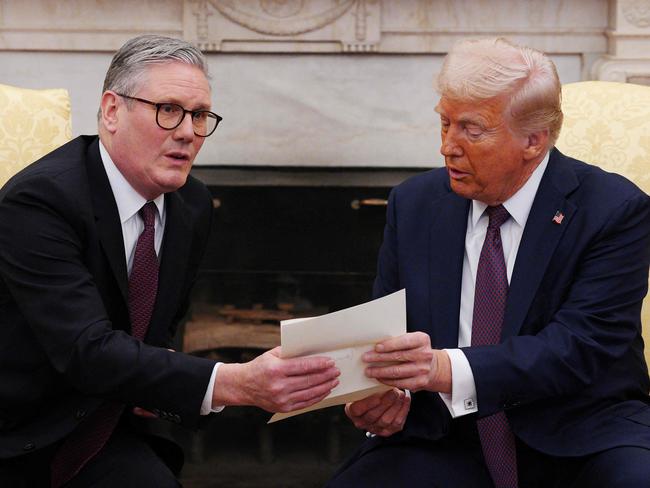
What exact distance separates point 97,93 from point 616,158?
2034mm

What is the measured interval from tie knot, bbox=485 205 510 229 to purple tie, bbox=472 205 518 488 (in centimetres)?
6

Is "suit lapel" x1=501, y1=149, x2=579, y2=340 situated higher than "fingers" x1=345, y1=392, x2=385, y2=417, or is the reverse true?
"suit lapel" x1=501, y1=149, x2=579, y2=340

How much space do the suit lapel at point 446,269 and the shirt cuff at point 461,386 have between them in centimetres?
11

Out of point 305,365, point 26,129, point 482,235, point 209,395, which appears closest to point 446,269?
point 482,235

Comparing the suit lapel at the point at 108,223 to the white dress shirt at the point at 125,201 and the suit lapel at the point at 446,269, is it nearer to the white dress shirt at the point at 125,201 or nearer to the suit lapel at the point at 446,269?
the white dress shirt at the point at 125,201

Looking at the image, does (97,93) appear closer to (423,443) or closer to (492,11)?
(492,11)


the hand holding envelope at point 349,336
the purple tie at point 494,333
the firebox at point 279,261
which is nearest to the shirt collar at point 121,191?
the hand holding envelope at point 349,336

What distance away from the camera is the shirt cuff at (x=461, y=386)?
2.15m

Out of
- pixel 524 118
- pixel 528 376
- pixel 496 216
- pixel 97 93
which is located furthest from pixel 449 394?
pixel 97 93

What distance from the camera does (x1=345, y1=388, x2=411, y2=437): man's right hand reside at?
2.24 meters

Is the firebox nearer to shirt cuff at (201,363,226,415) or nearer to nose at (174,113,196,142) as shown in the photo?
nose at (174,113,196,142)

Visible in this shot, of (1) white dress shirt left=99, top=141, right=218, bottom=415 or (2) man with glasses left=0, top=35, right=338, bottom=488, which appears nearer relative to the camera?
(2) man with glasses left=0, top=35, right=338, bottom=488

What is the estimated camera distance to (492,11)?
3.90 meters

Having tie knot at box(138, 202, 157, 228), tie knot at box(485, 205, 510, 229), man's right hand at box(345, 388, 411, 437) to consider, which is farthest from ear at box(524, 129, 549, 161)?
tie knot at box(138, 202, 157, 228)
